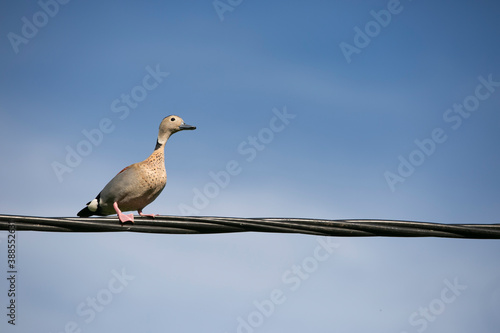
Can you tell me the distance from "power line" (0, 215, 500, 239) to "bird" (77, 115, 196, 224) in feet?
7.00

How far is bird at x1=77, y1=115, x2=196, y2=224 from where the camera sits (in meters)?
6.60

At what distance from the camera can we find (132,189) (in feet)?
21.6

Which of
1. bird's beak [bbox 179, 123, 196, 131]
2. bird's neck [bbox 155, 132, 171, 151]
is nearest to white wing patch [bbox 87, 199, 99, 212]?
bird's neck [bbox 155, 132, 171, 151]

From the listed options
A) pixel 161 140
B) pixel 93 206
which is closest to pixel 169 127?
pixel 161 140

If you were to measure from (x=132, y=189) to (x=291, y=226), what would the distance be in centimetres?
276

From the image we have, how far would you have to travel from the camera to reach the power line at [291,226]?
4.30m

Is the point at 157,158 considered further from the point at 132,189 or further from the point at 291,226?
the point at 291,226

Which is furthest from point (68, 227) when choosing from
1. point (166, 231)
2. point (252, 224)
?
point (252, 224)

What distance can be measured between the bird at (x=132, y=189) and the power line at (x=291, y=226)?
84.0 inches

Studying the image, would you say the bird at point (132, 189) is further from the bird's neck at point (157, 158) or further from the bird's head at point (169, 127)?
the bird's head at point (169, 127)

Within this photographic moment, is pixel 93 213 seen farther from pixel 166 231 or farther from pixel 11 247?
pixel 166 231

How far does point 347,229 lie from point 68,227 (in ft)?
6.54

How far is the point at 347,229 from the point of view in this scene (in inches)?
170

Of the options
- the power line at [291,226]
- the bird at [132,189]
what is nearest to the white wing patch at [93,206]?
the bird at [132,189]
